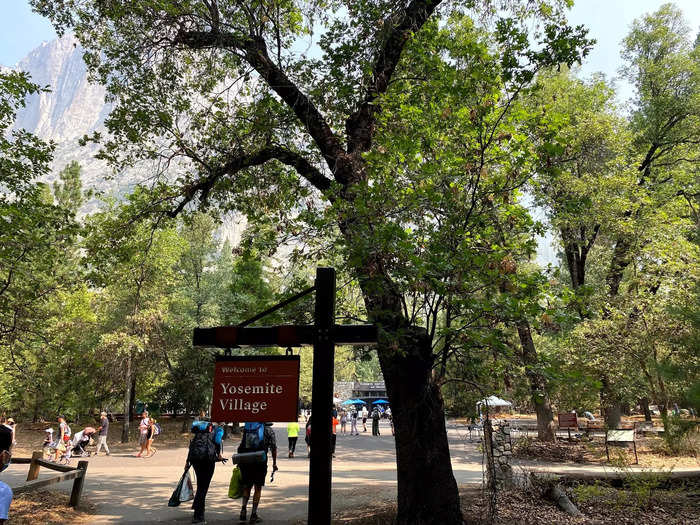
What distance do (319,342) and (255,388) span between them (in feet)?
2.87

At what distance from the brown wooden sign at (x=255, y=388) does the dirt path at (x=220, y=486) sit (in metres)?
3.77

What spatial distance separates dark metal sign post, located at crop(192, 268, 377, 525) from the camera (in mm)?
4770

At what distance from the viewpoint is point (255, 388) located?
517 centimetres

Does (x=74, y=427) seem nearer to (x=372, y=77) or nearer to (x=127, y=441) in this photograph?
(x=127, y=441)

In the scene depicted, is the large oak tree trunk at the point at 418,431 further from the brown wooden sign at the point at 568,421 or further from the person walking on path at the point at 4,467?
the brown wooden sign at the point at 568,421

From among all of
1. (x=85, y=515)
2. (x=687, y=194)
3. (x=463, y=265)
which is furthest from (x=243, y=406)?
(x=687, y=194)

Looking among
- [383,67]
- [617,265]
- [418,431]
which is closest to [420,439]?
[418,431]

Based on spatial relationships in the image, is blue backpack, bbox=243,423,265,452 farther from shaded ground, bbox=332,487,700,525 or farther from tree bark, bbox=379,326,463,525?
tree bark, bbox=379,326,463,525

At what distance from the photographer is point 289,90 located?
8.59 m

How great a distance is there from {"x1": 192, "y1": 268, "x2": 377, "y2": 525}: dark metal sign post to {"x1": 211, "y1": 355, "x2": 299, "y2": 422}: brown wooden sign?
23 cm

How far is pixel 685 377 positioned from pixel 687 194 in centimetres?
1620

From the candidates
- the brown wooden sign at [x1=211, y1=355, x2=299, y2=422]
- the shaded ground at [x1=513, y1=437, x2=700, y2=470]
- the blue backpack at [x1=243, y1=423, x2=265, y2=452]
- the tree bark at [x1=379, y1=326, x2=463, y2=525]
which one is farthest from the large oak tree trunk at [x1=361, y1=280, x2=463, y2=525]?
the shaded ground at [x1=513, y1=437, x2=700, y2=470]

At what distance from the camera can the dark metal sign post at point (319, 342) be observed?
15.6 feet

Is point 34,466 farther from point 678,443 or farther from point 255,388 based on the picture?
point 678,443
